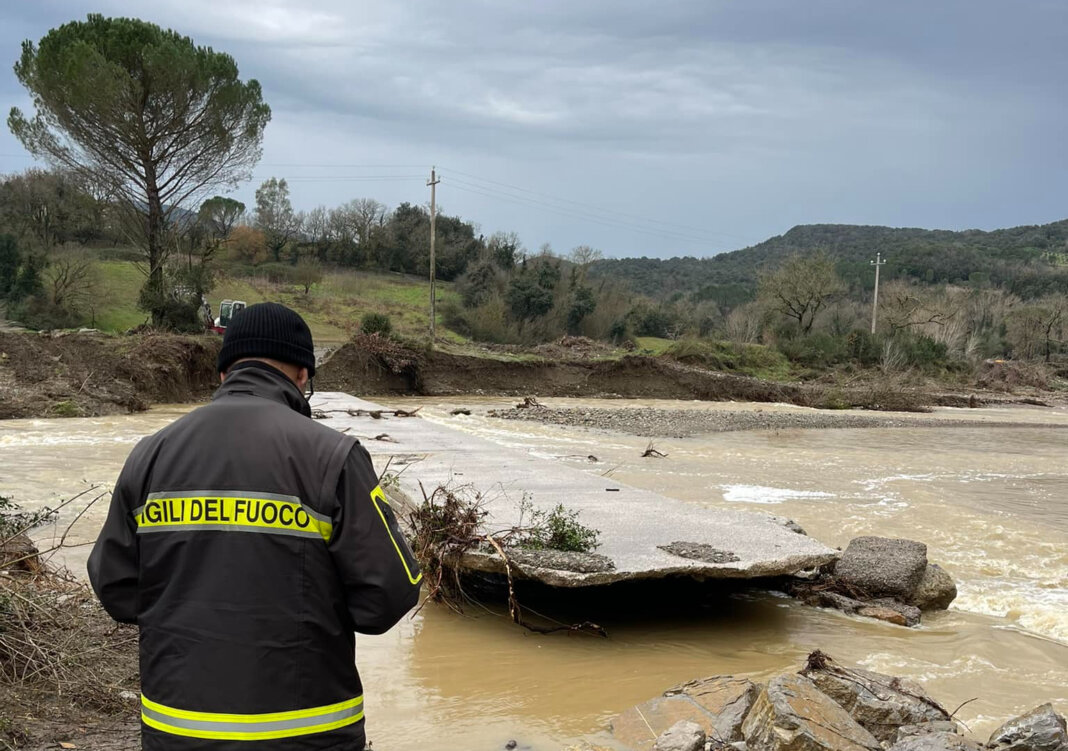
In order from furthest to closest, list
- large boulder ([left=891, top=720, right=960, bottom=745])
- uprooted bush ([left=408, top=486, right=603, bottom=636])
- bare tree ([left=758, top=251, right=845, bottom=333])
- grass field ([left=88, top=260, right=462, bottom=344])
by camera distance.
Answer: bare tree ([left=758, top=251, right=845, bottom=333]) < grass field ([left=88, top=260, right=462, bottom=344]) < uprooted bush ([left=408, top=486, right=603, bottom=636]) < large boulder ([left=891, top=720, right=960, bottom=745])

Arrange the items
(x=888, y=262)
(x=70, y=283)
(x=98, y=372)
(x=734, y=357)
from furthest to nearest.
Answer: (x=888, y=262), (x=734, y=357), (x=70, y=283), (x=98, y=372)

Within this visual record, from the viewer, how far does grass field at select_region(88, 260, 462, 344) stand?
39.5 meters

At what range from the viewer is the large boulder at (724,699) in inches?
154

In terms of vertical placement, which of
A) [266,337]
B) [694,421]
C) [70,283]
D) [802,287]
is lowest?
[694,421]

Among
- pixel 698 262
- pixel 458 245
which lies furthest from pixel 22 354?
pixel 698 262

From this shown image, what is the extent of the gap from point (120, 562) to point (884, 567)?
6551 millimetres

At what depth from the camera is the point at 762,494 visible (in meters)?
13.1

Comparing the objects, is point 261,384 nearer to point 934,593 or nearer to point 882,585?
point 882,585

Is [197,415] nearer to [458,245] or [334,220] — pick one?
[458,245]

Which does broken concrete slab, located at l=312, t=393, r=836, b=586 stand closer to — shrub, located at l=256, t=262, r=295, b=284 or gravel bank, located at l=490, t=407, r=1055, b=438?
gravel bank, located at l=490, t=407, r=1055, b=438

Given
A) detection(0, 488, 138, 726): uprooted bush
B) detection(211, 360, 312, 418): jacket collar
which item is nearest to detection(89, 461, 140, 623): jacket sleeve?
detection(211, 360, 312, 418): jacket collar

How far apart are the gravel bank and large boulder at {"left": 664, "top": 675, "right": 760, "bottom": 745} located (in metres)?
17.4

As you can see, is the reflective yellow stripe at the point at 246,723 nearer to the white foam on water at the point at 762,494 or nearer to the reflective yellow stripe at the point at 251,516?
the reflective yellow stripe at the point at 251,516

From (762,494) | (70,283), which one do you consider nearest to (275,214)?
(70,283)
